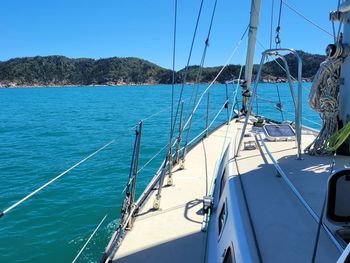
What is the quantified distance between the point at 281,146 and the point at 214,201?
1.24 m

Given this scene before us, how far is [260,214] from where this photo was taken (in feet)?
9.17

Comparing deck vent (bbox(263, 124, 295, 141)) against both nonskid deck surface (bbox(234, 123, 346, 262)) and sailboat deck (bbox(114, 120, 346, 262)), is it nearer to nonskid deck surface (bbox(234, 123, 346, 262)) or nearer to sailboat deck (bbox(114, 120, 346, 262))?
sailboat deck (bbox(114, 120, 346, 262))

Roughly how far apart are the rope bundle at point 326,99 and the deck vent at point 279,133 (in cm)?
82

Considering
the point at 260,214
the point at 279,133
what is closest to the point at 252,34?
the point at 279,133

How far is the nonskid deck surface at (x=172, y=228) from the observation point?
3938 millimetres

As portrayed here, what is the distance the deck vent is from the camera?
5.51 metres

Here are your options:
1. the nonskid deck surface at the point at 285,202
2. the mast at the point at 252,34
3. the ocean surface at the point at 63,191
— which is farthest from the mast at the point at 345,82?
the mast at the point at 252,34

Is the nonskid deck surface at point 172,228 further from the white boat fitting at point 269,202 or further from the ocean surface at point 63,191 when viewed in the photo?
the ocean surface at point 63,191

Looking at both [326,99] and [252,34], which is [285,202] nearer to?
[326,99]

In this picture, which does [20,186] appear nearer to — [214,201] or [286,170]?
[214,201]

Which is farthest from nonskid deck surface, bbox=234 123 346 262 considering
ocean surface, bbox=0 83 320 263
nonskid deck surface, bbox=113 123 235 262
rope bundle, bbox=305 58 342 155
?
ocean surface, bbox=0 83 320 263

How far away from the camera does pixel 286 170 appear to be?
3.91 metres

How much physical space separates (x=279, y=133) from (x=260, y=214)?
121 inches

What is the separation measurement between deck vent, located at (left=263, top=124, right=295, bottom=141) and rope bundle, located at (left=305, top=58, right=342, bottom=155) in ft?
2.70
